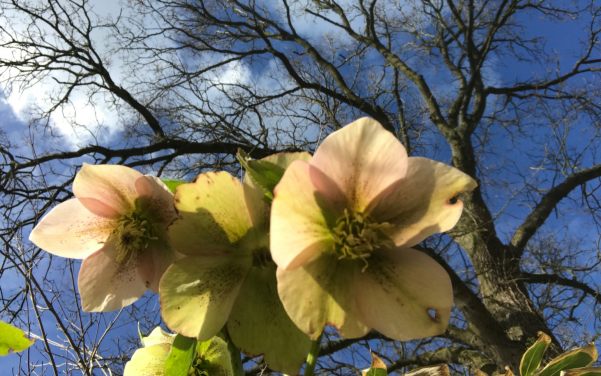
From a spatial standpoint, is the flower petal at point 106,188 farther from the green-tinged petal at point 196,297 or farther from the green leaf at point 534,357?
the green leaf at point 534,357

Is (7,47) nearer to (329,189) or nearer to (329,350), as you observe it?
(329,350)

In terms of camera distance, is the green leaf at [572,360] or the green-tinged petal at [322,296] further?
the green leaf at [572,360]

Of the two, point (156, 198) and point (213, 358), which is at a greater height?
point (156, 198)

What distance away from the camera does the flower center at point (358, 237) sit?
36 centimetres

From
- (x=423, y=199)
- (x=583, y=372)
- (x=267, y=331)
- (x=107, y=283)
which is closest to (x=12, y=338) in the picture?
(x=107, y=283)

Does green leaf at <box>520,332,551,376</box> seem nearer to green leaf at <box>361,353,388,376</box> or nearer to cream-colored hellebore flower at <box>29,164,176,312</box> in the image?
green leaf at <box>361,353,388,376</box>

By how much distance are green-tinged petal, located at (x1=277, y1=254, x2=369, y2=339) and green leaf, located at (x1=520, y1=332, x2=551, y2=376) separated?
Answer: 20cm

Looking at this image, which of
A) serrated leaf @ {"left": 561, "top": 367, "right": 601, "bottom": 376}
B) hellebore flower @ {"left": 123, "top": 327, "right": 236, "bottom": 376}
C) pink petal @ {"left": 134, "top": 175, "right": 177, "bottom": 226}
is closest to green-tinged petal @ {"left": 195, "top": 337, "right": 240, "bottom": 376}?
hellebore flower @ {"left": 123, "top": 327, "right": 236, "bottom": 376}

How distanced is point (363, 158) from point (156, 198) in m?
0.16

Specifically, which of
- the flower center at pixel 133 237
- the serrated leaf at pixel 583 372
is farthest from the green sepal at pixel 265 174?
the serrated leaf at pixel 583 372

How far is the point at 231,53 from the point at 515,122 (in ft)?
8.56

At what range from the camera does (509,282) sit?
3123 mm

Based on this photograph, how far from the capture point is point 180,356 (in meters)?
0.37

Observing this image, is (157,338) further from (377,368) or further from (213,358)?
(377,368)
